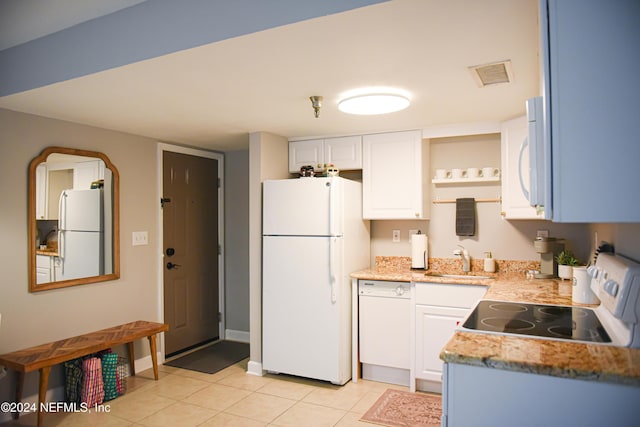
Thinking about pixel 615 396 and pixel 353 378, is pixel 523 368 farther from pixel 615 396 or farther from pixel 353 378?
pixel 353 378

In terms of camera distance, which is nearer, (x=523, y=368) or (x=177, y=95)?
(x=523, y=368)

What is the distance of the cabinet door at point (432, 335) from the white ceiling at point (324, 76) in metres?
1.50

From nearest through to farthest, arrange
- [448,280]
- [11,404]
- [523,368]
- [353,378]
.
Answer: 1. [523,368]
2. [11,404]
3. [448,280]
4. [353,378]

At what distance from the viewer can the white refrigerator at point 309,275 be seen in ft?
11.7

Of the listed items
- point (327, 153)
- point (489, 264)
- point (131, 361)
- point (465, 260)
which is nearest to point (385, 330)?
point (465, 260)

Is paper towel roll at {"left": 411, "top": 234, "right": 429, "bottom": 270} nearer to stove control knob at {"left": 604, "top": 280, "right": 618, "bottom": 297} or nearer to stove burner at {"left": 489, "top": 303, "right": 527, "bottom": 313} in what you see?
stove burner at {"left": 489, "top": 303, "right": 527, "bottom": 313}

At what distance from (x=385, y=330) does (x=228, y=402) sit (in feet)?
4.44

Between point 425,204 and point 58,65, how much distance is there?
2870 mm

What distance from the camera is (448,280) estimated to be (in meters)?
3.33

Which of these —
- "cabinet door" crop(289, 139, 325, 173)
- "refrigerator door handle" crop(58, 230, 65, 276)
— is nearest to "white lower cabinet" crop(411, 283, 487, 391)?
"cabinet door" crop(289, 139, 325, 173)

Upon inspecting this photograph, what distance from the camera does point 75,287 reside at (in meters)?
3.46

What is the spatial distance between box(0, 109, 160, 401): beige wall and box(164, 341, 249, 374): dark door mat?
42 centimetres

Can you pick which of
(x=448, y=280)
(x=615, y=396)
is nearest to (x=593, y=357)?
(x=615, y=396)

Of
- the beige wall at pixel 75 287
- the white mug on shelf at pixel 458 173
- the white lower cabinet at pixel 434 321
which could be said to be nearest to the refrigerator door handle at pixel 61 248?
the beige wall at pixel 75 287
